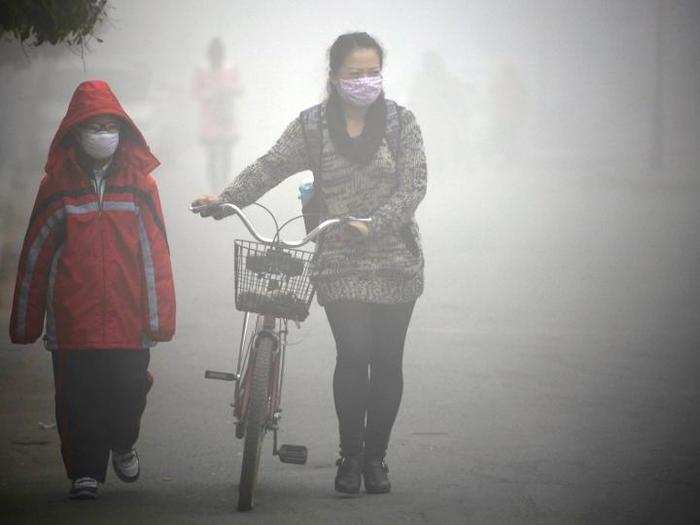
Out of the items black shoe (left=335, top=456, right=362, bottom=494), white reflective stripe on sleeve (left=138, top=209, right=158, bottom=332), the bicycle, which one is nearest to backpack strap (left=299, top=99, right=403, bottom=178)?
the bicycle

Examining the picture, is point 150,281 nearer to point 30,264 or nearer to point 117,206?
point 117,206

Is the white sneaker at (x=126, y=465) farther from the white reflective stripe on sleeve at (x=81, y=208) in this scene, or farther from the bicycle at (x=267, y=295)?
the white reflective stripe on sleeve at (x=81, y=208)

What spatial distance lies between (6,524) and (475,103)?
70.6 meters

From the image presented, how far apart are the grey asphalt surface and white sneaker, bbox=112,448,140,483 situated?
92mm

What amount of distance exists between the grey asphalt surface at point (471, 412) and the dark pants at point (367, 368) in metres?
0.30

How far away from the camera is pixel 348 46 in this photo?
238 inches

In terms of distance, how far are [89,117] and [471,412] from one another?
3.59m

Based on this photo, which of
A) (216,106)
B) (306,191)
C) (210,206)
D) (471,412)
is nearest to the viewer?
(210,206)

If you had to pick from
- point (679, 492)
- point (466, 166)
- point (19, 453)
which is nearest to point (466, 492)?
point (679, 492)

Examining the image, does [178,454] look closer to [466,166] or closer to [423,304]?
[423,304]

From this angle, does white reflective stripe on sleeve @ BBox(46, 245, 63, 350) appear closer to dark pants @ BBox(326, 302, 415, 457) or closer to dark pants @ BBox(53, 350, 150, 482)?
dark pants @ BBox(53, 350, 150, 482)

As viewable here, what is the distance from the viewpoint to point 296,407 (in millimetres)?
8688

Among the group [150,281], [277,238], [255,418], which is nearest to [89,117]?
[150,281]

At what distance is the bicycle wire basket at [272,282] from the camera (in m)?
5.74
